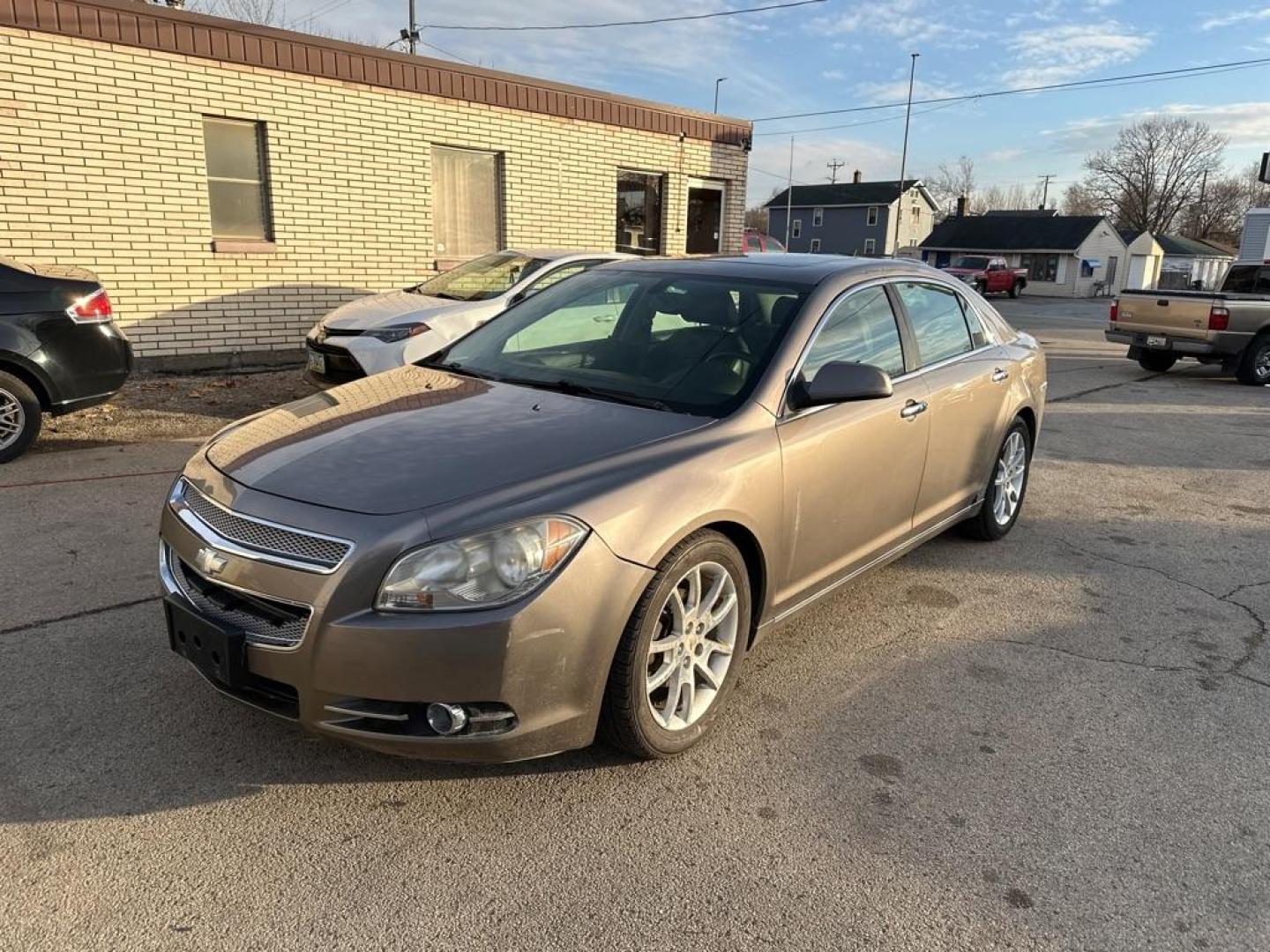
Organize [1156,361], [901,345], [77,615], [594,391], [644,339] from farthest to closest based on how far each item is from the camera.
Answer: [1156,361] < [901,345] < [77,615] < [644,339] < [594,391]

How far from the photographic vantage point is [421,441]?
302 cm

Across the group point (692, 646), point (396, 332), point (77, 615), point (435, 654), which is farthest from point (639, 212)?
point (435, 654)

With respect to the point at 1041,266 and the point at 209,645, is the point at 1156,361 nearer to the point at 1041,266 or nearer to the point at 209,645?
the point at 209,645

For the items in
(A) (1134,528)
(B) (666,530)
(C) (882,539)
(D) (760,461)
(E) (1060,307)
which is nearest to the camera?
(B) (666,530)

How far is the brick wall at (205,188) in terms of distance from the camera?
9.11m

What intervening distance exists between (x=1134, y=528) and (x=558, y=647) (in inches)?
189

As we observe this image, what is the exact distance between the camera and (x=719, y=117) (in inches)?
609

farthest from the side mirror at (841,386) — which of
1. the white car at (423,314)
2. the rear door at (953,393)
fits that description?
the white car at (423,314)

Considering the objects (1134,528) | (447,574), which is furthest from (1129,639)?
(447,574)

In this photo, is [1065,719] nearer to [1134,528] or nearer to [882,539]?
[882,539]

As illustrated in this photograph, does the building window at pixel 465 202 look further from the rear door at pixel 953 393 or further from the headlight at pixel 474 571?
the headlight at pixel 474 571

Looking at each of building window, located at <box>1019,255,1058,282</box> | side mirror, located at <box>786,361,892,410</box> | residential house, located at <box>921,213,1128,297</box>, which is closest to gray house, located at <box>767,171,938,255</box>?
residential house, located at <box>921,213,1128,297</box>

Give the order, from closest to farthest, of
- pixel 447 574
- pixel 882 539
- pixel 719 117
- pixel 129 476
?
pixel 447 574 < pixel 882 539 < pixel 129 476 < pixel 719 117

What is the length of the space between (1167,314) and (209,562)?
1475 cm
